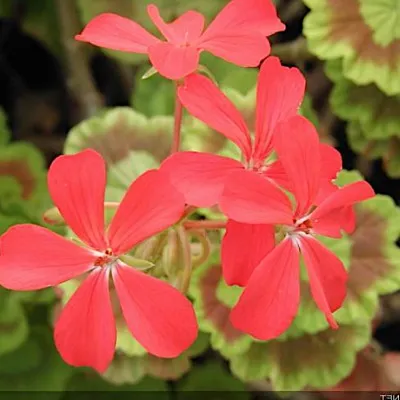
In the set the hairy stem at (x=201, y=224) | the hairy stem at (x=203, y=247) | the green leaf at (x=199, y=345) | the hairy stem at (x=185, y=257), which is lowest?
the green leaf at (x=199, y=345)

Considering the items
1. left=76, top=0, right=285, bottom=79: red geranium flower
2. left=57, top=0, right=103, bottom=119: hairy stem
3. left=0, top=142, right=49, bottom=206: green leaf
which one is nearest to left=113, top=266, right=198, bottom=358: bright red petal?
left=76, top=0, right=285, bottom=79: red geranium flower

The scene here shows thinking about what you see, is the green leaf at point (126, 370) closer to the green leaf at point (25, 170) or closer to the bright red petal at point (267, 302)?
the green leaf at point (25, 170)

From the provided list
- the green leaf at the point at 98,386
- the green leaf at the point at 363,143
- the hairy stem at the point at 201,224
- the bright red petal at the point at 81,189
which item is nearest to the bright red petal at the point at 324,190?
the hairy stem at the point at 201,224

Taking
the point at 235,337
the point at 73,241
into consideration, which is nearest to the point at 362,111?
the point at 235,337

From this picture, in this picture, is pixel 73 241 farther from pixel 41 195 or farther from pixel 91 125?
pixel 41 195

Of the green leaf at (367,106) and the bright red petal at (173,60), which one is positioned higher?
the bright red petal at (173,60)

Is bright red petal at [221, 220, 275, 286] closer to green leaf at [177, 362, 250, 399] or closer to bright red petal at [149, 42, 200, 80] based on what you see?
bright red petal at [149, 42, 200, 80]

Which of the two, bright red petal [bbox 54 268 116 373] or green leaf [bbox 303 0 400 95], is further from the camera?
green leaf [bbox 303 0 400 95]
